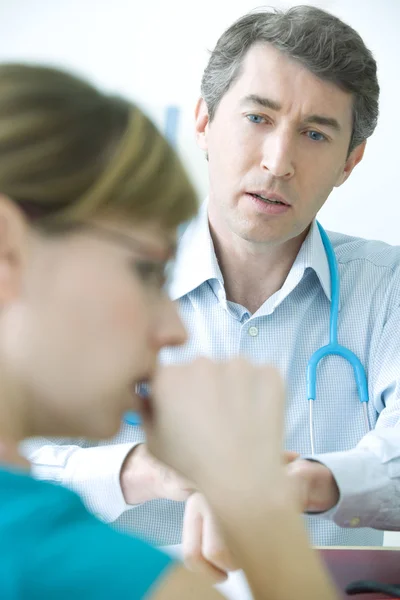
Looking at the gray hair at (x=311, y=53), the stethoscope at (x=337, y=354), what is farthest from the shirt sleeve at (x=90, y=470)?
the gray hair at (x=311, y=53)

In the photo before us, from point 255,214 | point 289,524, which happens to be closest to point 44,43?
point 255,214

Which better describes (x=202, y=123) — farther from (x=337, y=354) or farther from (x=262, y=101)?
(x=337, y=354)

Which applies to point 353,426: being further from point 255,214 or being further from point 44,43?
point 44,43

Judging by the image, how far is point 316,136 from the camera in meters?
1.40

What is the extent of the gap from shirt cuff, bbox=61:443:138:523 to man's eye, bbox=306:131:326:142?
66cm

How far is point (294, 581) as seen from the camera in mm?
568

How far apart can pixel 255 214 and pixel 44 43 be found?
1.16 metres

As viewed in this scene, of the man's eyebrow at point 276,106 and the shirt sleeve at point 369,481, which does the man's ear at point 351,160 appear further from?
the shirt sleeve at point 369,481

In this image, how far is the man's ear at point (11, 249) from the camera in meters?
0.54

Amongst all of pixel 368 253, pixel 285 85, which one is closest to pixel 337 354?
pixel 368 253

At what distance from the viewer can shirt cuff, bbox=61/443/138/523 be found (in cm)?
108

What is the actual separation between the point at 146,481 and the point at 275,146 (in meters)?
0.64

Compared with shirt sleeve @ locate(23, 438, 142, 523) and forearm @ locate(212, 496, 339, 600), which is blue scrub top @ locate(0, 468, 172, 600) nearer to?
forearm @ locate(212, 496, 339, 600)

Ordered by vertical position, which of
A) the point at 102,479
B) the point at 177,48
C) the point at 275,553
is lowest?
the point at 102,479
